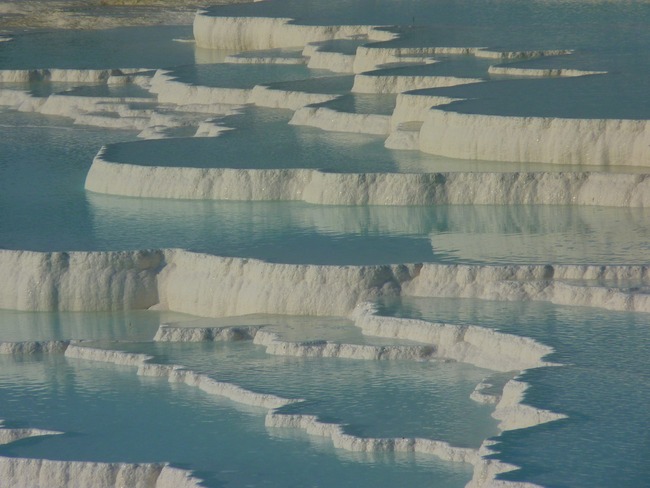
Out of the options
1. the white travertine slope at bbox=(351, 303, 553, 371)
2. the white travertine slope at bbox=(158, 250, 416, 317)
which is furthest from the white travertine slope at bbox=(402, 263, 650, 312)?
the white travertine slope at bbox=(351, 303, 553, 371)

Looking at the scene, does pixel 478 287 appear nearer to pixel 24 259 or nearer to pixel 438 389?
pixel 438 389

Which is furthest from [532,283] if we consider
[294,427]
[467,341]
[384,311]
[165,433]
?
[165,433]

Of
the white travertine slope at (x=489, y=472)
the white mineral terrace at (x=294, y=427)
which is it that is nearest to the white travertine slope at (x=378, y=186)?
the white mineral terrace at (x=294, y=427)

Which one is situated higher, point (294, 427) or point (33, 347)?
point (33, 347)

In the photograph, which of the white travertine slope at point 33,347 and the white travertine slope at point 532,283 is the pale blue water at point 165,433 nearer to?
the white travertine slope at point 33,347

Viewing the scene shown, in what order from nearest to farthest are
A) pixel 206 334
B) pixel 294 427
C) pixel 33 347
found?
1. pixel 294 427
2. pixel 206 334
3. pixel 33 347

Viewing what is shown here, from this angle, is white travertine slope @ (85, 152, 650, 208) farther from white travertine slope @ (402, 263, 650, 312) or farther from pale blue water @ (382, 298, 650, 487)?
pale blue water @ (382, 298, 650, 487)

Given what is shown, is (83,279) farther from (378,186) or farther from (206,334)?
(378,186)
